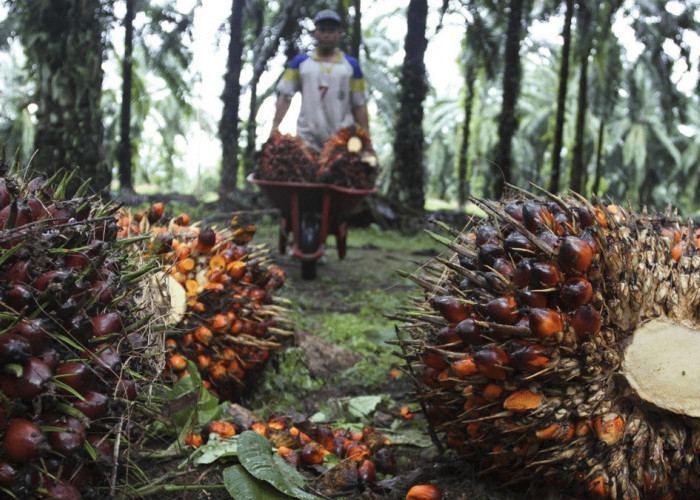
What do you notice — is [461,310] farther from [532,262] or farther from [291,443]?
[291,443]

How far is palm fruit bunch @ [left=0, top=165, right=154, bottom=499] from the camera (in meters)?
1.31

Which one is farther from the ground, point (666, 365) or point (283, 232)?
point (666, 365)

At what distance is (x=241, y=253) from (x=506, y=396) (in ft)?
4.62

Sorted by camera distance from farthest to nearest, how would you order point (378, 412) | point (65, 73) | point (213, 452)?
point (65, 73)
point (378, 412)
point (213, 452)

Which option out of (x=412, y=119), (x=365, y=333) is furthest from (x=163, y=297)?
(x=412, y=119)

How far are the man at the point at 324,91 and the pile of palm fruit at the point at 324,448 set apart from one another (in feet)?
14.2

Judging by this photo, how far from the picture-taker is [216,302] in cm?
273

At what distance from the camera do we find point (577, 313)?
73.4 inches

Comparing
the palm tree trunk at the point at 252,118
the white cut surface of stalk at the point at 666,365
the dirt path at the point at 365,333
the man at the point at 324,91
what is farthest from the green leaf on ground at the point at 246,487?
the palm tree trunk at the point at 252,118

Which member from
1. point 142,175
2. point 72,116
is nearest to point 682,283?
point 72,116

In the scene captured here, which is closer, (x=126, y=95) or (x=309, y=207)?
(x=309, y=207)

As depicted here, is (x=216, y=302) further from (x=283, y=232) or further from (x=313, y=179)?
(x=283, y=232)

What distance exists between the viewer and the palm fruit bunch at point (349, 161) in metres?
6.25

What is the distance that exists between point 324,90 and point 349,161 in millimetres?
874
